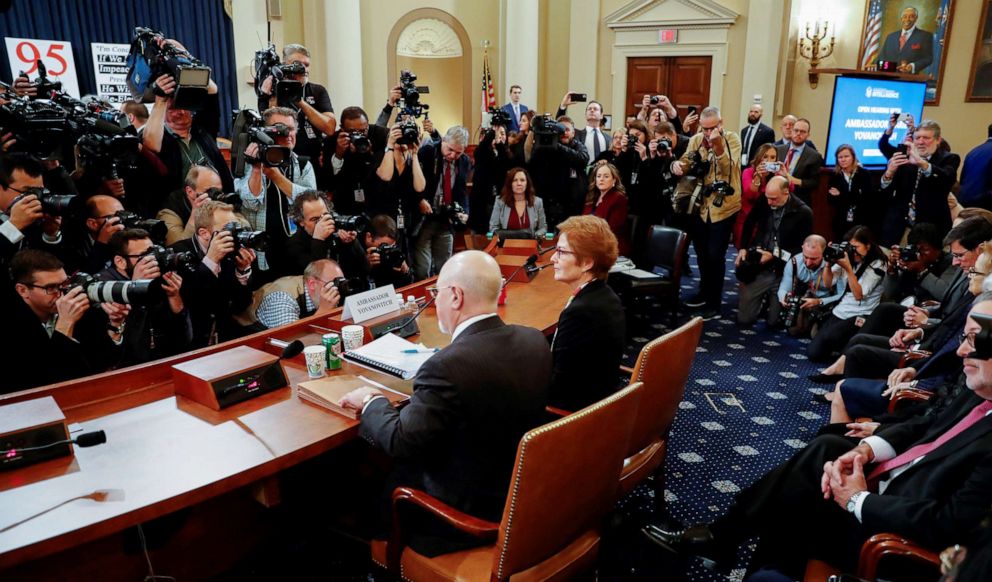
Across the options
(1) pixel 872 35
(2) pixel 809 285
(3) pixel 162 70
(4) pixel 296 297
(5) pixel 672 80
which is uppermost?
(1) pixel 872 35

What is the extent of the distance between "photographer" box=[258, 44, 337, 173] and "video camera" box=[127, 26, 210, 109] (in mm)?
515

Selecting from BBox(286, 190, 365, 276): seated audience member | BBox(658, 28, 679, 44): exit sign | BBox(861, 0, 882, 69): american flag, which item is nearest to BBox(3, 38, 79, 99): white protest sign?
BBox(286, 190, 365, 276): seated audience member

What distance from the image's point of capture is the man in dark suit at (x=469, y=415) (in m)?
1.76

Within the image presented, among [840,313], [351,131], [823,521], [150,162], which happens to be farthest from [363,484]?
[840,313]

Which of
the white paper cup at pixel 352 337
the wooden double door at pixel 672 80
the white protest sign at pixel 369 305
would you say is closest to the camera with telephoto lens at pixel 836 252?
the white protest sign at pixel 369 305

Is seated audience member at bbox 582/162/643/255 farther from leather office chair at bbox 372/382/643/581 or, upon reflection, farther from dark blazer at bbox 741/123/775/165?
leather office chair at bbox 372/382/643/581

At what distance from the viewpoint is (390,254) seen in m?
3.58

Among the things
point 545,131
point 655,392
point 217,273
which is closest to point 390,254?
point 217,273

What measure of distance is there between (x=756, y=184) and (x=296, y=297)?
12.5 ft

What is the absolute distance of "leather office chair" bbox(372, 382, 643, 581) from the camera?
160 cm

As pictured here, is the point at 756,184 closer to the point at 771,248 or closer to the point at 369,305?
the point at 771,248

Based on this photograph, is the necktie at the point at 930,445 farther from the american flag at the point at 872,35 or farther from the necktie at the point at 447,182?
the american flag at the point at 872,35

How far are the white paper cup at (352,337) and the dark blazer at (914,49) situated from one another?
8241mm

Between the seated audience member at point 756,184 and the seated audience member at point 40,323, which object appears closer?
the seated audience member at point 40,323
